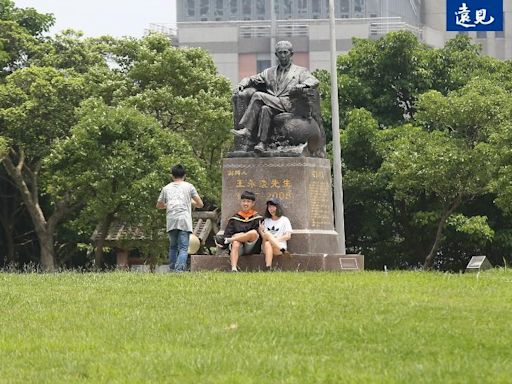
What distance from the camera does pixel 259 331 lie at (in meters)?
12.5

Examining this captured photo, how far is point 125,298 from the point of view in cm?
1535

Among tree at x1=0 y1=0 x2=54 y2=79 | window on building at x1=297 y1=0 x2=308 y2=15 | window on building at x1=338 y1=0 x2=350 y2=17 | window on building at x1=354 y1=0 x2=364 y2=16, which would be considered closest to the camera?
tree at x1=0 y1=0 x2=54 y2=79

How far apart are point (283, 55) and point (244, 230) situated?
3.79m

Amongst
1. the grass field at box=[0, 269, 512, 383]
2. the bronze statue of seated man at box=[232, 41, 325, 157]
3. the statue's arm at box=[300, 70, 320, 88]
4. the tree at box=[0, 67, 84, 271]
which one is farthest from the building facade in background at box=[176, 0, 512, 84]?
the grass field at box=[0, 269, 512, 383]

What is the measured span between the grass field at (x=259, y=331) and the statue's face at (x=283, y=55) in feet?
21.1

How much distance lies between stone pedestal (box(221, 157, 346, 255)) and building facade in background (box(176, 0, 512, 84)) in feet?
192

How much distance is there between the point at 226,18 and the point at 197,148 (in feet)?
153

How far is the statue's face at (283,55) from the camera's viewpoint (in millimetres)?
23025

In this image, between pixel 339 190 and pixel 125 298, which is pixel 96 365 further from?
pixel 339 190

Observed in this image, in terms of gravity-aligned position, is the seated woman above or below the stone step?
above

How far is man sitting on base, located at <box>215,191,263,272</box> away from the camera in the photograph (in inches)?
813

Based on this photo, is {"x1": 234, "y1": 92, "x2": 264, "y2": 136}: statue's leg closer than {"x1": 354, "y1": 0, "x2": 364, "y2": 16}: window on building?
Yes

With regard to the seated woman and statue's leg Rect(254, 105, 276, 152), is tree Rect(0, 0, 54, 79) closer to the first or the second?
statue's leg Rect(254, 105, 276, 152)

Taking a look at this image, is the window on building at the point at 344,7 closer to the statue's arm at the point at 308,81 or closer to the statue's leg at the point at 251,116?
the statue's arm at the point at 308,81
